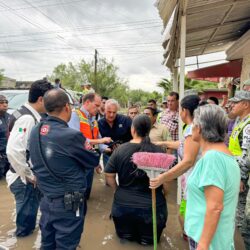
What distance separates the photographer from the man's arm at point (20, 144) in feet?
10.8

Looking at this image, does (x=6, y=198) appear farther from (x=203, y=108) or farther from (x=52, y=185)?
(x=203, y=108)

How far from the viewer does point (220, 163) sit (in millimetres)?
A: 1824

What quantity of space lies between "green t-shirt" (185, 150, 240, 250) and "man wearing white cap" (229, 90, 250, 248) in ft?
3.69

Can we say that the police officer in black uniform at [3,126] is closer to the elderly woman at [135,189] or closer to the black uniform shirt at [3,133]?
the black uniform shirt at [3,133]

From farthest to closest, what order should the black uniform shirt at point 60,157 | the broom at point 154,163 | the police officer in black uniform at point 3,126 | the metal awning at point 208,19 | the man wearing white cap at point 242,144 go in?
1. the police officer in black uniform at point 3,126
2. the metal awning at point 208,19
3. the man wearing white cap at point 242,144
4. the broom at point 154,163
5. the black uniform shirt at point 60,157

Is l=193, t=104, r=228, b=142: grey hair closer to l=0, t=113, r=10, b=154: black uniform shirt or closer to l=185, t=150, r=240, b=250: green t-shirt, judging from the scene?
l=185, t=150, r=240, b=250: green t-shirt

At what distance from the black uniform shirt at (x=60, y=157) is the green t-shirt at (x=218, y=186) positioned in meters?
1.04

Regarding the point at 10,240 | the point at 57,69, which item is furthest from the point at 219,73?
the point at 57,69

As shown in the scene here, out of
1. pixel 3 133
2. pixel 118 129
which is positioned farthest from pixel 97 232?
pixel 3 133

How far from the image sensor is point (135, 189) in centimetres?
342

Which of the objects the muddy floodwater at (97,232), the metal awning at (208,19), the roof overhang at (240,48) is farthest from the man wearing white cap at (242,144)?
the roof overhang at (240,48)

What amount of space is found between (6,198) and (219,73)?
27.0ft

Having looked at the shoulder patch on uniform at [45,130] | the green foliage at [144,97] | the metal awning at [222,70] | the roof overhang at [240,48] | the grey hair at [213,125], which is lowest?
the green foliage at [144,97]

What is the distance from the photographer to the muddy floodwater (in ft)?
11.9
